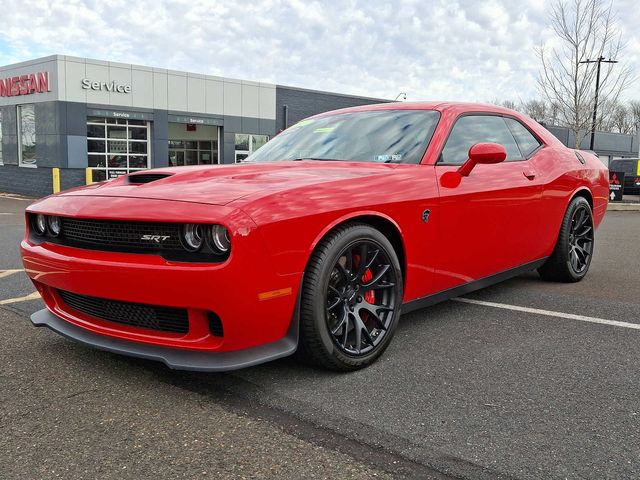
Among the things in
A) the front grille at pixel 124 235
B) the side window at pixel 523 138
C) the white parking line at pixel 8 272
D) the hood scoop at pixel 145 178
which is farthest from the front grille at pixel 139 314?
the white parking line at pixel 8 272

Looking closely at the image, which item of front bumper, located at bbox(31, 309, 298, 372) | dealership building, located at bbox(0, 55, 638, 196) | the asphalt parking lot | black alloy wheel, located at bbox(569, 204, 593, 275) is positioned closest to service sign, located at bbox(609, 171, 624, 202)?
dealership building, located at bbox(0, 55, 638, 196)

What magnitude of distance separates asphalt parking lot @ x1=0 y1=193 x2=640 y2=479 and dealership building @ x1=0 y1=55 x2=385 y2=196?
60.6ft

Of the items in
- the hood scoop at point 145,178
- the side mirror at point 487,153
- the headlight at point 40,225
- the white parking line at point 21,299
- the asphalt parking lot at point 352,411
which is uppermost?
the side mirror at point 487,153

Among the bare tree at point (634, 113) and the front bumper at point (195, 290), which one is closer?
the front bumper at point (195, 290)

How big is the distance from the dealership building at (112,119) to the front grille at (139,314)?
18342mm

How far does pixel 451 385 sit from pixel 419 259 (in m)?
0.81

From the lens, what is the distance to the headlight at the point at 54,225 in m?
3.02

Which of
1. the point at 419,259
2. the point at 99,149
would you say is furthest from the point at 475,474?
the point at 99,149

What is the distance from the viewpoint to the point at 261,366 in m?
3.08

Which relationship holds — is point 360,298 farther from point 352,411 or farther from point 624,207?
point 624,207

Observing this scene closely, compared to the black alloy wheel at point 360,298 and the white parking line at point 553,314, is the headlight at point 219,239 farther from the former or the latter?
the white parking line at point 553,314

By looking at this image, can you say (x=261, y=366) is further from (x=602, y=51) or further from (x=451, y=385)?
(x=602, y=51)

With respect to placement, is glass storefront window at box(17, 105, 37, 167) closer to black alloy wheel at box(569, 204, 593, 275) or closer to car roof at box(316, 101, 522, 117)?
car roof at box(316, 101, 522, 117)

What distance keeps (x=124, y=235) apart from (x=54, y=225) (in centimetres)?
63
